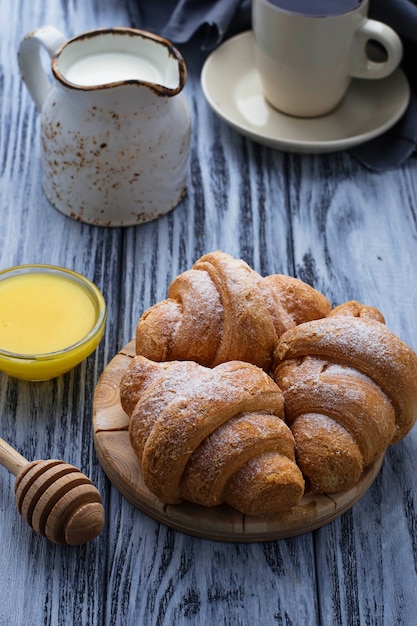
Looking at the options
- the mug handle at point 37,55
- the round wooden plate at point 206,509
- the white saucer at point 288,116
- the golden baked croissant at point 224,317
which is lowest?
the round wooden plate at point 206,509

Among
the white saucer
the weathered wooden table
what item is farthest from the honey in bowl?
the white saucer

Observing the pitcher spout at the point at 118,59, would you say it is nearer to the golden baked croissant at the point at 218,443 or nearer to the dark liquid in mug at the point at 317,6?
the dark liquid in mug at the point at 317,6

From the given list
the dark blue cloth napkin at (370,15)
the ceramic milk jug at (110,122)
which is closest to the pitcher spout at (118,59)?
the ceramic milk jug at (110,122)

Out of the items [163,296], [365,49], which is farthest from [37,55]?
[365,49]

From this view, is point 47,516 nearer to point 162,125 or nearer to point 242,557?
point 242,557

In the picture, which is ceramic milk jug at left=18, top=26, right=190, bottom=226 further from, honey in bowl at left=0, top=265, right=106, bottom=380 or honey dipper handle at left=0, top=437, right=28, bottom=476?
honey dipper handle at left=0, top=437, right=28, bottom=476
